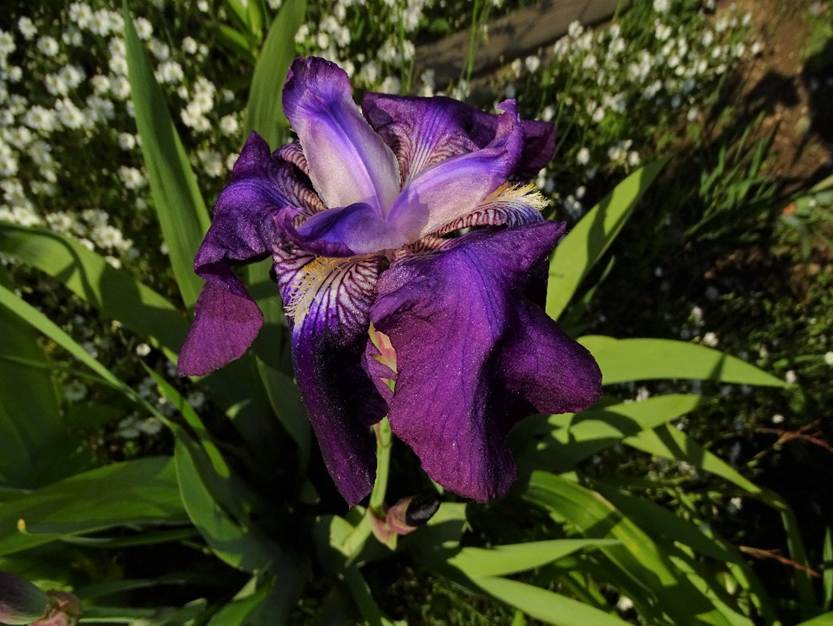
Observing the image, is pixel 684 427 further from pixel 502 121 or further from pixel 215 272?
pixel 215 272

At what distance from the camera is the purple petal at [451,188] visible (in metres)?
1.14

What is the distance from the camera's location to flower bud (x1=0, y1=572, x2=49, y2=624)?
1.09 meters

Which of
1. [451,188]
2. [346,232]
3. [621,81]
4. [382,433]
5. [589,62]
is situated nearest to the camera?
[346,232]

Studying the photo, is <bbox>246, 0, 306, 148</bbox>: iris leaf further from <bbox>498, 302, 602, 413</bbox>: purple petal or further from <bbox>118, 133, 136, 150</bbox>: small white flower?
<bbox>498, 302, 602, 413</bbox>: purple petal

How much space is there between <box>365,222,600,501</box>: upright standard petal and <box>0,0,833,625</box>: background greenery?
0.44 metres

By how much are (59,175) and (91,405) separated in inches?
40.4

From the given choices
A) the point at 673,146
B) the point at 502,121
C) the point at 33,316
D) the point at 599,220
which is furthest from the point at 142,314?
the point at 673,146

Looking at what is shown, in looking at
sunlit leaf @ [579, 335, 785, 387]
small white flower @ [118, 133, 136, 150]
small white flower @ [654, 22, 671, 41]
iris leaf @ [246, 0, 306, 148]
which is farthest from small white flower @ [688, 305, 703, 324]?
small white flower @ [118, 133, 136, 150]

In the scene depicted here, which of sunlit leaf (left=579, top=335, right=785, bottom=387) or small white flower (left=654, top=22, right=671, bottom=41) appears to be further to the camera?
small white flower (left=654, top=22, right=671, bottom=41)

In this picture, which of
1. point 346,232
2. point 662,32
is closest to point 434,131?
A: point 346,232

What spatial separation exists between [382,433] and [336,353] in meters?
0.30

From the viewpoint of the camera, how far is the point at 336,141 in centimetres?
120

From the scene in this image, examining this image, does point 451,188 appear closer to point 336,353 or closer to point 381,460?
point 336,353

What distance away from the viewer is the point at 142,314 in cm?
170
